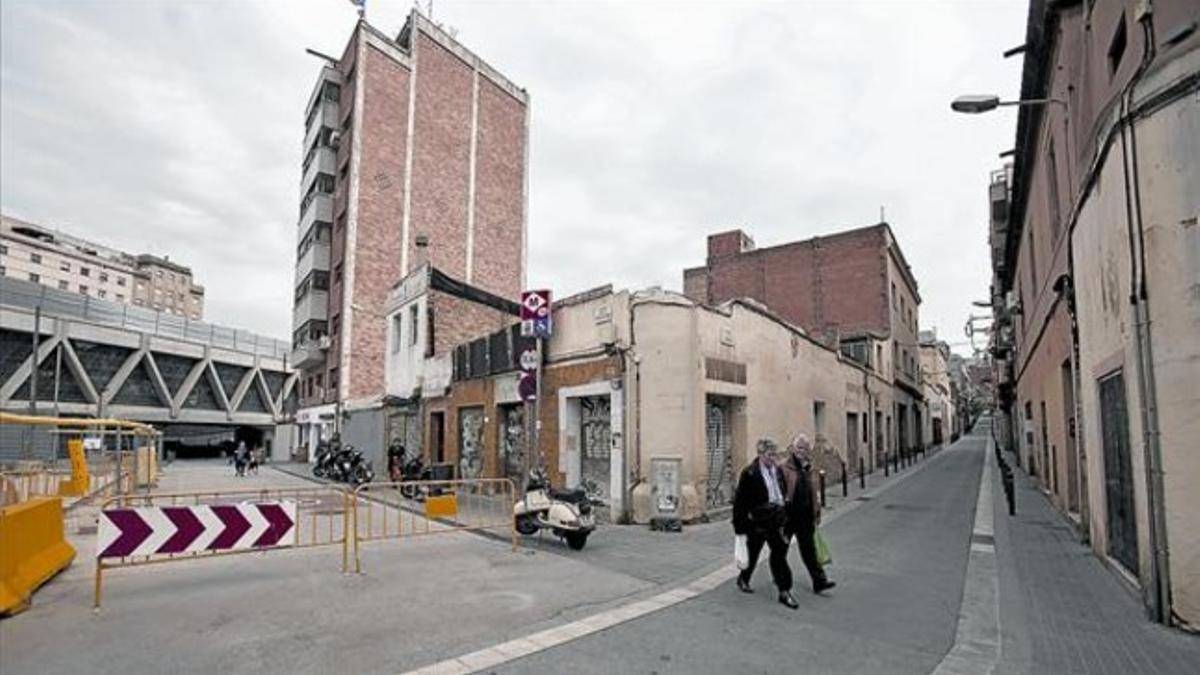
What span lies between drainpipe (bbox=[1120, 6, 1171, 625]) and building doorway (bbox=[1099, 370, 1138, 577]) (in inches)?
34.8

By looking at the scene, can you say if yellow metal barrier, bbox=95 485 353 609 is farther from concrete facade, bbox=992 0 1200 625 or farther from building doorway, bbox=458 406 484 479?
concrete facade, bbox=992 0 1200 625

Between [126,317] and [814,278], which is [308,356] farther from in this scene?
[126,317]

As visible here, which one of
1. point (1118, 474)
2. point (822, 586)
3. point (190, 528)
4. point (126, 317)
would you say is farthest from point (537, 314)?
point (126, 317)

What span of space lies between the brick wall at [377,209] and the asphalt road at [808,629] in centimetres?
3016

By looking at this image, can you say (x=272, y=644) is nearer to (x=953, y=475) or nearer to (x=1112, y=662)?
(x=1112, y=662)

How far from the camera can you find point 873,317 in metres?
30.6

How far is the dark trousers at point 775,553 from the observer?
259 inches

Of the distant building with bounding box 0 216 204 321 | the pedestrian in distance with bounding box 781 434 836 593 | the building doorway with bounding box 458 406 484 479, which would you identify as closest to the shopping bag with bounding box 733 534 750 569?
the pedestrian in distance with bounding box 781 434 836 593

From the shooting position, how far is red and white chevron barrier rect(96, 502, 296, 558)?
21.2 feet

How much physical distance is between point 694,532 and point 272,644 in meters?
7.12

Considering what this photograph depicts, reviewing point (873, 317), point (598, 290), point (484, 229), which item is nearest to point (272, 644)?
point (598, 290)

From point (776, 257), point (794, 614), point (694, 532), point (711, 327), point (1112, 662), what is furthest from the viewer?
point (776, 257)

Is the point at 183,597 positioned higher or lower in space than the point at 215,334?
lower

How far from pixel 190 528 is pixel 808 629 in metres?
6.17
